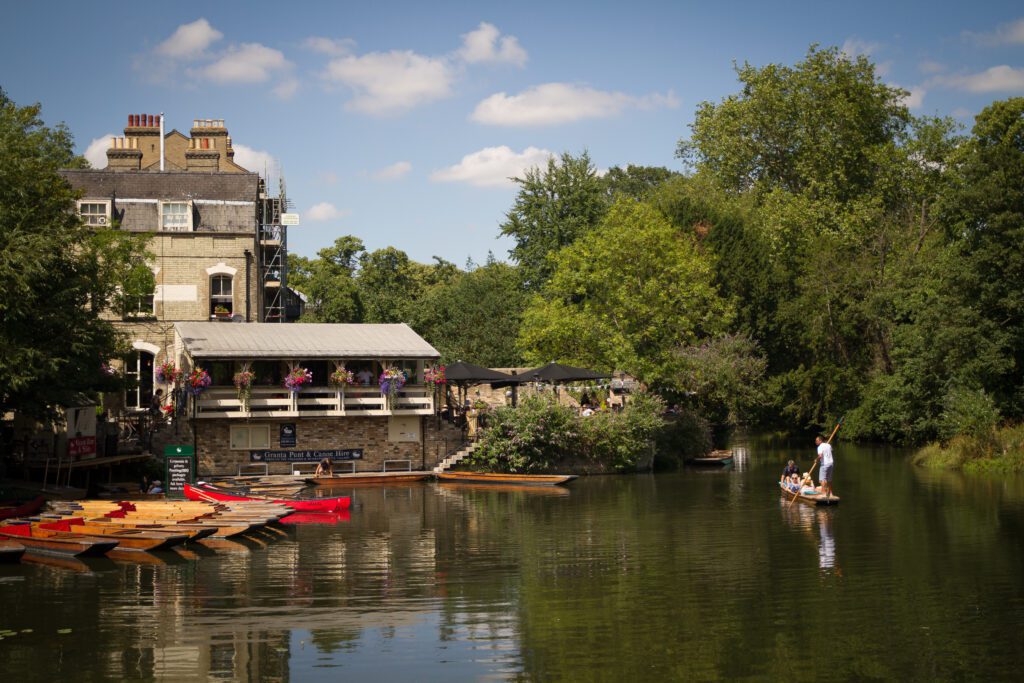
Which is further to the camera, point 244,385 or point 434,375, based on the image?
point 434,375

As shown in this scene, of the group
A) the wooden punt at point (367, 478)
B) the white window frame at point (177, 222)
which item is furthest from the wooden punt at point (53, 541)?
the white window frame at point (177, 222)

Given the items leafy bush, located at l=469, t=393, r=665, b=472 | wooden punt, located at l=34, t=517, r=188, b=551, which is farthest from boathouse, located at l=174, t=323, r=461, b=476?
wooden punt, located at l=34, t=517, r=188, b=551

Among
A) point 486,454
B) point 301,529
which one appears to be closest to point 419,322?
point 486,454

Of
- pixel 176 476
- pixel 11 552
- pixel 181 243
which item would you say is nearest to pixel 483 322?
pixel 181 243

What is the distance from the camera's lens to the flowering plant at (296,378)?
39.2 m

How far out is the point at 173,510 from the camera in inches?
1054

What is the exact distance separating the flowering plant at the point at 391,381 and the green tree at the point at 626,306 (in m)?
12.7

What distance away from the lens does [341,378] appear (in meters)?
40.0

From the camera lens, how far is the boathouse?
3938cm

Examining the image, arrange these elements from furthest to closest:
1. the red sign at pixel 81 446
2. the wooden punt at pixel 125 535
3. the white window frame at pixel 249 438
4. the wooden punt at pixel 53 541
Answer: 1. the white window frame at pixel 249 438
2. the red sign at pixel 81 446
3. the wooden punt at pixel 125 535
4. the wooden punt at pixel 53 541

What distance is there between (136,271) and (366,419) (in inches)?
425

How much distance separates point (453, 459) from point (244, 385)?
838 centimetres

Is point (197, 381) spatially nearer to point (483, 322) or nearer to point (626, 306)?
point (626, 306)

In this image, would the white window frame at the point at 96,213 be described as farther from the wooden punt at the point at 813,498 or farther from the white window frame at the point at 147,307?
the wooden punt at the point at 813,498
